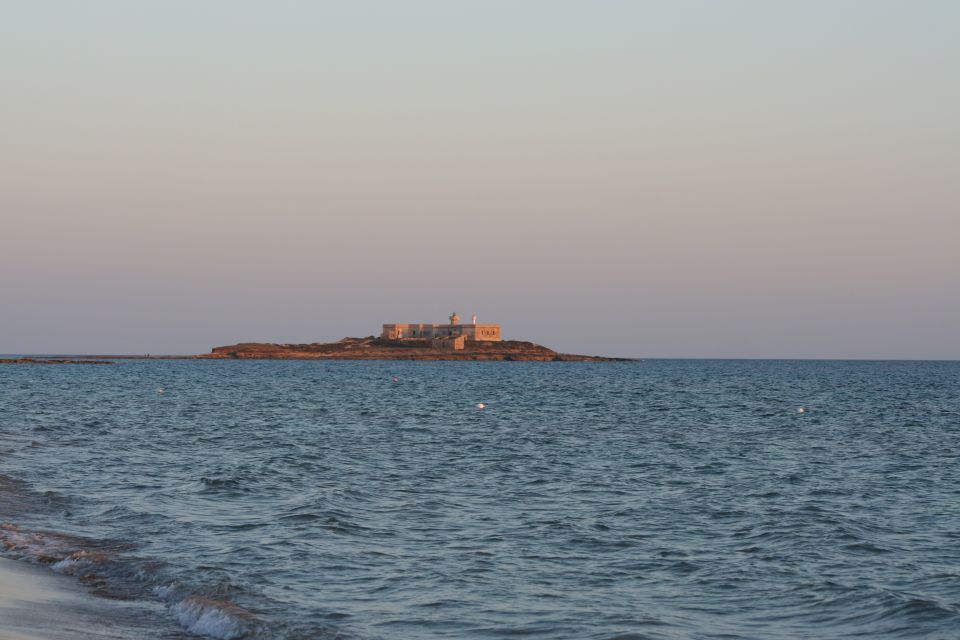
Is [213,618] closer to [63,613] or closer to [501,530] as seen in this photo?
[63,613]

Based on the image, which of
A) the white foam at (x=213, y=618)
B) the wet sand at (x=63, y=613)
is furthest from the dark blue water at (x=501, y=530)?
the wet sand at (x=63, y=613)

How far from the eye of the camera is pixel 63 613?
14.6 m

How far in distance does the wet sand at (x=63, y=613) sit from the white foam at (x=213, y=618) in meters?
0.29

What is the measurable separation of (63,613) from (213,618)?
6.89ft

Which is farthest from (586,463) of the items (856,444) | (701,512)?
(856,444)

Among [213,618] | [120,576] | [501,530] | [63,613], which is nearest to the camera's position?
[63,613]

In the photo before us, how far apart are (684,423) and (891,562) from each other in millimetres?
38775

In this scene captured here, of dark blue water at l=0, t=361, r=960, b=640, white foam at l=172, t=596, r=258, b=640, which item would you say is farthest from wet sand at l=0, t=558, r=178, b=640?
dark blue water at l=0, t=361, r=960, b=640

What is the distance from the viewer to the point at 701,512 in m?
24.8

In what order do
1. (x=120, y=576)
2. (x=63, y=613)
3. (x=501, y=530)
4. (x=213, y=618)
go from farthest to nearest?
(x=501, y=530)
(x=120, y=576)
(x=213, y=618)
(x=63, y=613)

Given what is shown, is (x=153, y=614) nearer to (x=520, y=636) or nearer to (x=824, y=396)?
(x=520, y=636)

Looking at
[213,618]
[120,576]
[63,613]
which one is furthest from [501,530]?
[63,613]

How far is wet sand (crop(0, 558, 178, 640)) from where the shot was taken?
44.3ft

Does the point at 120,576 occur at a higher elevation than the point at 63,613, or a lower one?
lower
